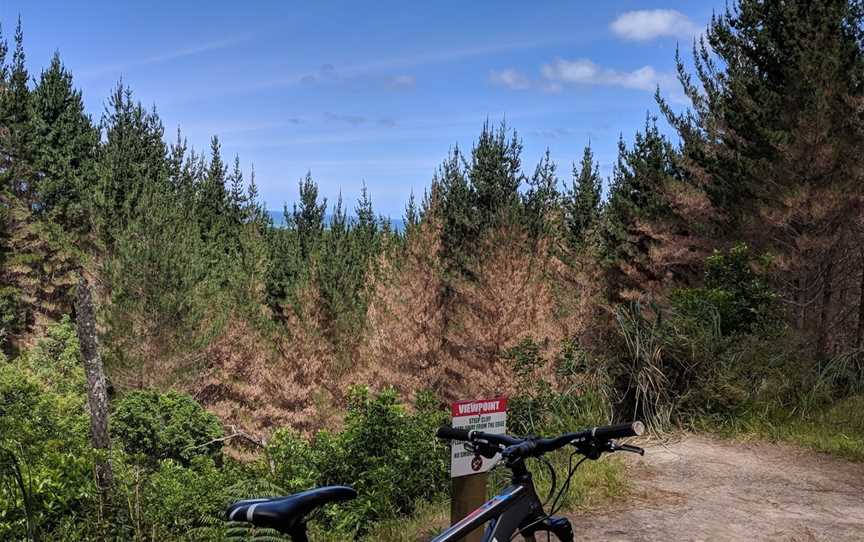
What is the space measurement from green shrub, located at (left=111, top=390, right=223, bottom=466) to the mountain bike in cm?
1054

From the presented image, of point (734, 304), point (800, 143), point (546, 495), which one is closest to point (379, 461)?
point (546, 495)

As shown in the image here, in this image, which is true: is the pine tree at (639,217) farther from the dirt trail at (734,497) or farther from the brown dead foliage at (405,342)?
the dirt trail at (734,497)

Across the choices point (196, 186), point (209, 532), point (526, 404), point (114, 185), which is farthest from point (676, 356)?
point (196, 186)

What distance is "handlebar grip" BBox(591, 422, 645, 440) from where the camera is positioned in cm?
213

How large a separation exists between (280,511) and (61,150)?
3398cm

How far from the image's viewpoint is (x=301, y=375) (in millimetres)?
23781

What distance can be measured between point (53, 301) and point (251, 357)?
45.7ft

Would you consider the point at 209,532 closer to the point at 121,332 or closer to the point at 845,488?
the point at 845,488

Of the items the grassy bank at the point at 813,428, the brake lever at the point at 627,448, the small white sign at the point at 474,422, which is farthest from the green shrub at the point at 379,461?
the brake lever at the point at 627,448

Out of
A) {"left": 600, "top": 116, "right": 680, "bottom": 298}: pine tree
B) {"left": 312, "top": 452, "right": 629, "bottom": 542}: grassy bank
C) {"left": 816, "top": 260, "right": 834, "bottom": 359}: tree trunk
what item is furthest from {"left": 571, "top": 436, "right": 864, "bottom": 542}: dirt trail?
{"left": 600, "top": 116, "right": 680, "bottom": 298}: pine tree

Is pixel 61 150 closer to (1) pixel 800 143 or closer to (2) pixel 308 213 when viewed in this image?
(2) pixel 308 213

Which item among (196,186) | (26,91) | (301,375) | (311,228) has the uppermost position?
(26,91)

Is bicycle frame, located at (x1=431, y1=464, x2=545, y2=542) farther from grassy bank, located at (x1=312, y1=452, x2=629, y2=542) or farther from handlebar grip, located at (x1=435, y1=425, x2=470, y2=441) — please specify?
grassy bank, located at (x1=312, y1=452, x2=629, y2=542)

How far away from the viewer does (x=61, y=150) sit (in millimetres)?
30516
